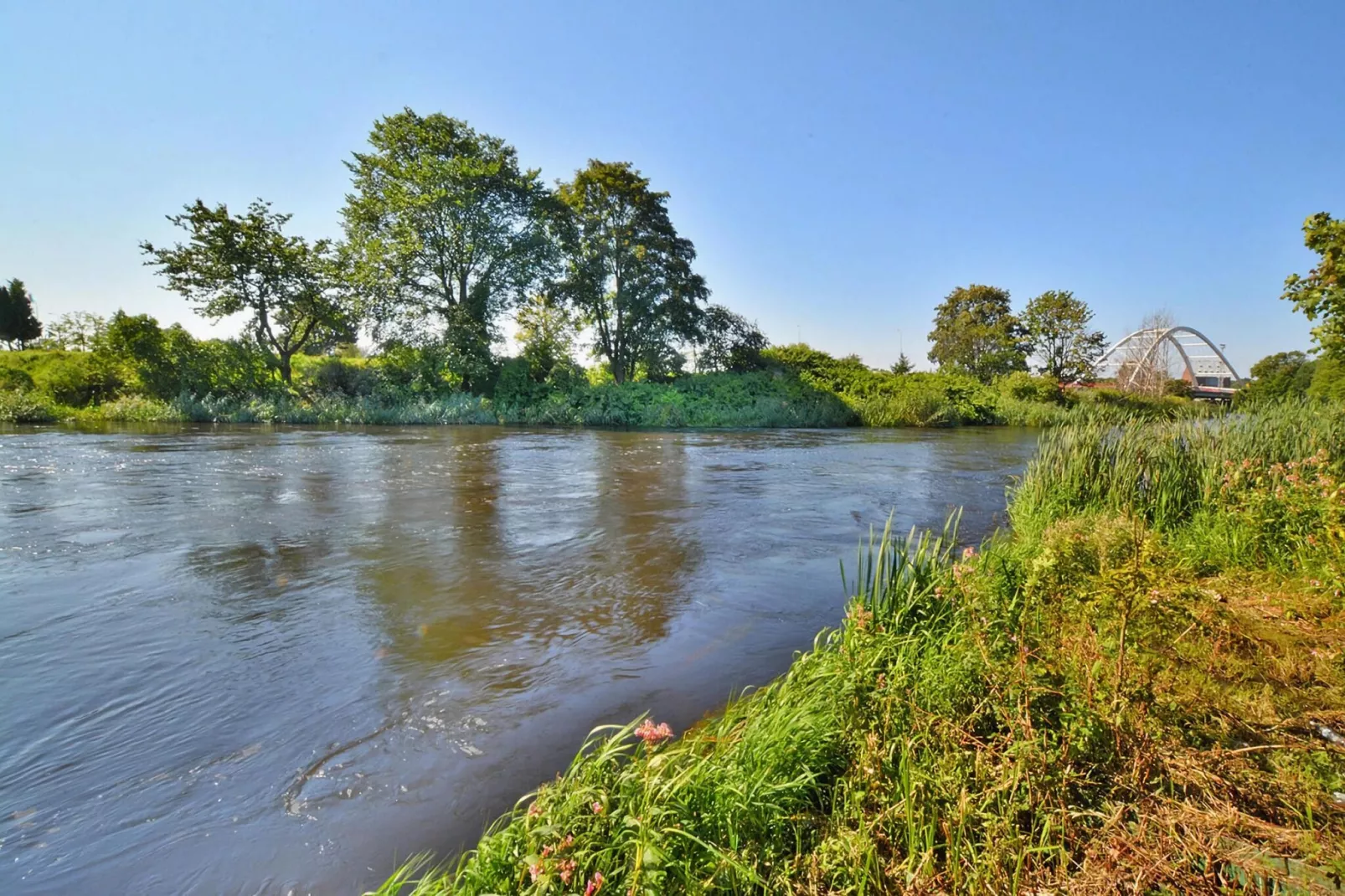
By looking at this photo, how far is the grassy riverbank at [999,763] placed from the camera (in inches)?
71.6

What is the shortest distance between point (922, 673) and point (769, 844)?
105cm

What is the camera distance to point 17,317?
4100 cm

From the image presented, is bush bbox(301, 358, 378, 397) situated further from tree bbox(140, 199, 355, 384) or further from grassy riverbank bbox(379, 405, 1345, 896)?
grassy riverbank bbox(379, 405, 1345, 896)

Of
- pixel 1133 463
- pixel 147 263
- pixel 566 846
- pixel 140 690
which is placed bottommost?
pixel 140 690

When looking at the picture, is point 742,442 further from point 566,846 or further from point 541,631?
point 566,846

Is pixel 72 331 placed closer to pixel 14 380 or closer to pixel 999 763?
pixel 14 380

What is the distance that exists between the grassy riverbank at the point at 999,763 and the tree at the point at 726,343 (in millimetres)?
27214

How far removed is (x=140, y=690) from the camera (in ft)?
11.6

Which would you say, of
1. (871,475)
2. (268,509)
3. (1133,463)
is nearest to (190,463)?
(268,509)

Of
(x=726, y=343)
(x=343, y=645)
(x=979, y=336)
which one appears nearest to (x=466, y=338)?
(x=726, y=343)

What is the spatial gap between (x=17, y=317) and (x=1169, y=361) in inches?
2862

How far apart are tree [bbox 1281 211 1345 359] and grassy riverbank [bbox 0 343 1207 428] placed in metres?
16.6

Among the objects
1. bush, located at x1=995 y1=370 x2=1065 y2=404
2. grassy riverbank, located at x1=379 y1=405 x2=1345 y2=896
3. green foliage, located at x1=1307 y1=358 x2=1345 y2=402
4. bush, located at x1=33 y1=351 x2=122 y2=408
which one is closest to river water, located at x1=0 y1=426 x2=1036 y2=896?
grassy riverbank, located at x1=379 y1=405 x2=1345 y2=896

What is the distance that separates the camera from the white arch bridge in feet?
125
